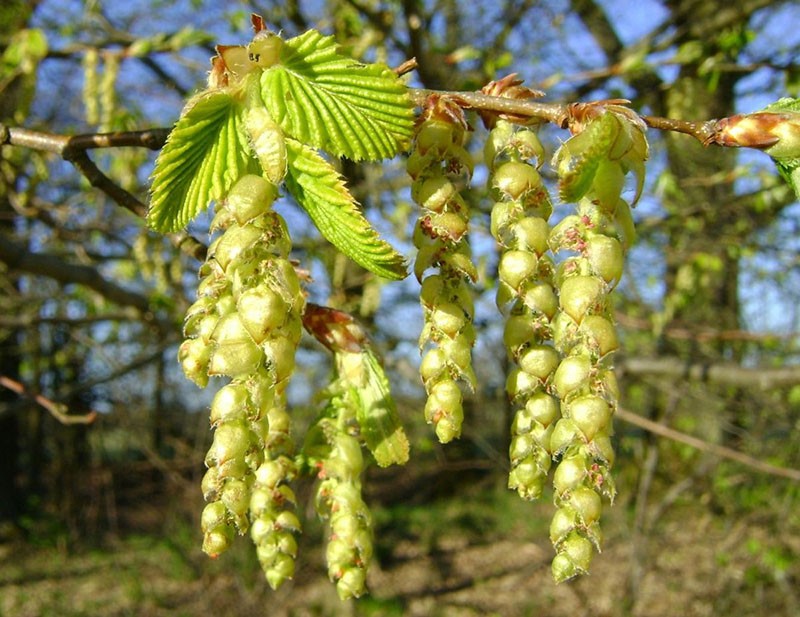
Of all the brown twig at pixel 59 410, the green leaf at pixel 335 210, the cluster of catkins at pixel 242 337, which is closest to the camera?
the cluster of catkins at pixel 242 337

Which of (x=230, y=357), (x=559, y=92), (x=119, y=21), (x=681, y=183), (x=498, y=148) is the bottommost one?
(x=230, y=357)

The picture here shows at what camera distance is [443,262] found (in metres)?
0.72

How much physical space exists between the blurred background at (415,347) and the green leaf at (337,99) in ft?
0.14

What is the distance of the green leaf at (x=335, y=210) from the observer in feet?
2.15

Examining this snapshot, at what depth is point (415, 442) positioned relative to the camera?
727 cm

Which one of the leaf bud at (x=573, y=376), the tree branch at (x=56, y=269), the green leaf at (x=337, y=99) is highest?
the tree branch at (x=56, y=269)

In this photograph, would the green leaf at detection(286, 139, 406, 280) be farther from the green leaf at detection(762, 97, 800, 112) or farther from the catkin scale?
the green leaf at detection(762, 97, 800, 112)

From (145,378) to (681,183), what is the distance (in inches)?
174

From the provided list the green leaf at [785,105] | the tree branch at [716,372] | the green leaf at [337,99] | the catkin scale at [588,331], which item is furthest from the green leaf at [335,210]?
the tree branch at [716,372]

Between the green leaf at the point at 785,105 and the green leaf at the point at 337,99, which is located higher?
the green leaf at the point at 337,99

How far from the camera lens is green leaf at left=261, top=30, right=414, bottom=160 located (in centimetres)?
69

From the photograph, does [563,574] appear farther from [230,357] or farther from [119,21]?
[119,21]

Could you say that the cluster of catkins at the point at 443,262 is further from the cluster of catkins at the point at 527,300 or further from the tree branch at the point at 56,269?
the tree branch at the point at 56,269

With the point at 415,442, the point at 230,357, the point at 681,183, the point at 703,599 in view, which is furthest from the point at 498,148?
the point at 415,442
